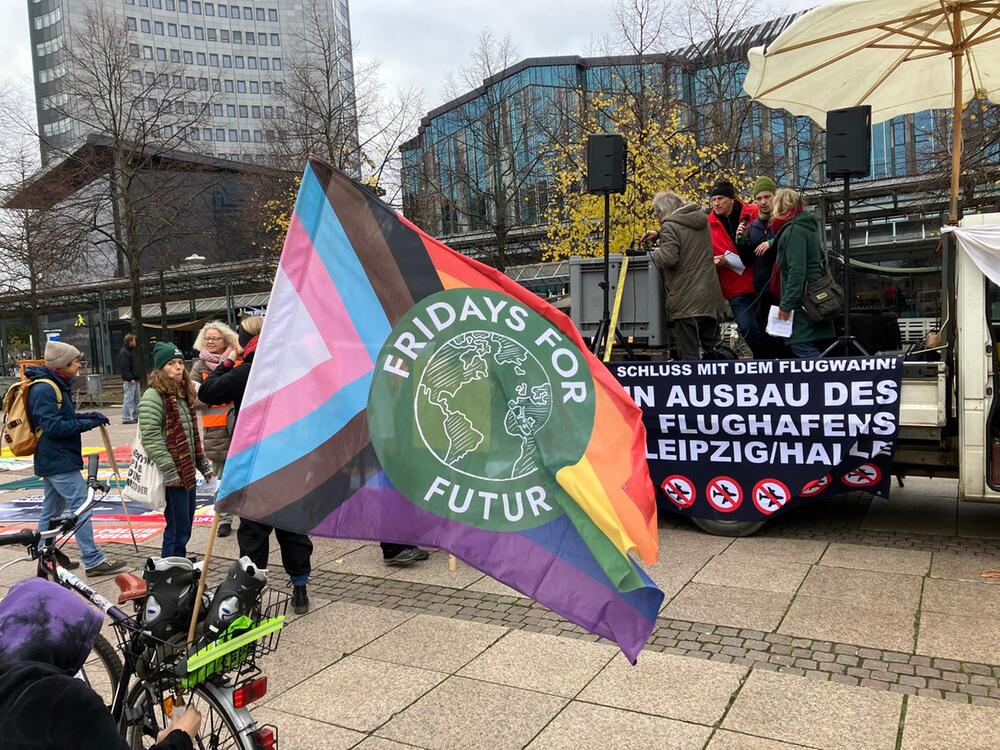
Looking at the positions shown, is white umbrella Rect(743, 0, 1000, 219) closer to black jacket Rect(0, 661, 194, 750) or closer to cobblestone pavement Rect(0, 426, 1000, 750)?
cobblestone pavement Rect(0, 426, 1000, 750)

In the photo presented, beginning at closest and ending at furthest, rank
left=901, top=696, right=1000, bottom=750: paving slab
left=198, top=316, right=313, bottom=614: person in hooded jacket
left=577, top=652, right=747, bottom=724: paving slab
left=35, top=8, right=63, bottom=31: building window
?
1. left=901, top=696, right=1000, bottom=750: paving slab
2. left=577, top=652, right=747, bottom=724: paving slab
3. left=198, top=316, right=313, bottom=614: person in hooded jacket
4. left=35, top=8, right=63, bottom=31: building window

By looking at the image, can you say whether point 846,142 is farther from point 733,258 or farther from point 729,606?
point 729,606

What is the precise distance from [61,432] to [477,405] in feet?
14.0

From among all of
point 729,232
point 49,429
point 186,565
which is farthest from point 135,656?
point 729,232

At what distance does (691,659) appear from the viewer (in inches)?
168

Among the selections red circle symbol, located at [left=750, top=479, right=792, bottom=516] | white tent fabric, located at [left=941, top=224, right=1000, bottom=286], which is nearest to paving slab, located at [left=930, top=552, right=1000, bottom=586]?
red circle symbol, located at [left=750, top=479, right=792, bottom=516]

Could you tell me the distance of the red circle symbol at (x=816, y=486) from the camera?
6.07 m

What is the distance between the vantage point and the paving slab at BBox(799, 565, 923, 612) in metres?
5.00

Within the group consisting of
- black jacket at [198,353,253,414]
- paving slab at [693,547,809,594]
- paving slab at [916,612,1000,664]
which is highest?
black jacket at [198,353,253,414]

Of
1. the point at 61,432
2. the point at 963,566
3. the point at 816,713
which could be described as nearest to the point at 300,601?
the point at 61,432

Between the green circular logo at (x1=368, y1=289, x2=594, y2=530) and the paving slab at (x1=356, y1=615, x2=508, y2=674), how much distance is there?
1746 mm

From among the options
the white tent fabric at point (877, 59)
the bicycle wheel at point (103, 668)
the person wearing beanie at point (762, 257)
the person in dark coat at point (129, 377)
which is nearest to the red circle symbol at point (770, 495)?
the person wearing beanie at point (762, 257)

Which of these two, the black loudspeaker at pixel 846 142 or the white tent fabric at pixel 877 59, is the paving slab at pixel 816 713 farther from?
the white tent fabric at pixel 877 59

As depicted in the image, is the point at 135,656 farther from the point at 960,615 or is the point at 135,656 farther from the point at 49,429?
the point at 960,615
